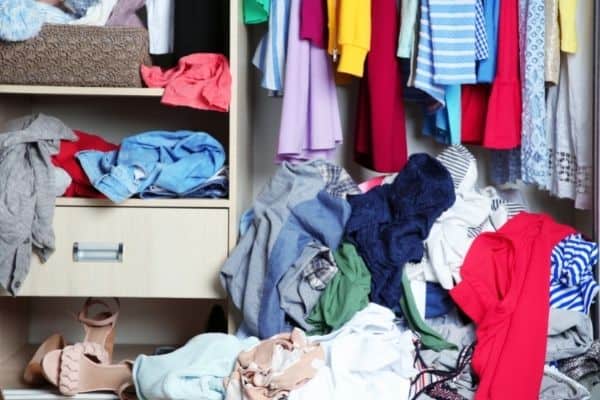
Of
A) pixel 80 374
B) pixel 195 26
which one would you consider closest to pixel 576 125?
pixel 195 26

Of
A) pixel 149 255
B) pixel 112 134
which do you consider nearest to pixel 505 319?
pixel 149 255

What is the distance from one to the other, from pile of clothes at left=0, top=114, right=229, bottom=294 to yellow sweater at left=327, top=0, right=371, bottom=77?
37cm

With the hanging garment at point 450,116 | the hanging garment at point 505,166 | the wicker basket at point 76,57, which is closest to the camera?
the wicker basket at point 76,57

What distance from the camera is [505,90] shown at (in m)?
2.08

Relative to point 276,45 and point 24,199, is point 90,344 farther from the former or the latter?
point 276,45

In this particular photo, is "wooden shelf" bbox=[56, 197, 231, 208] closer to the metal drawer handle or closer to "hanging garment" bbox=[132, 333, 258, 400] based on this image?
the metal drawer handle

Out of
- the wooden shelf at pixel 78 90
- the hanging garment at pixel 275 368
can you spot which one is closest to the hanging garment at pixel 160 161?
the wooden shelf at pixel 78 90

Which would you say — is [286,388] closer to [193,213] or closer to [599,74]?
[193,213]

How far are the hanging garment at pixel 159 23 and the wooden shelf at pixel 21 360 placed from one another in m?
0.82

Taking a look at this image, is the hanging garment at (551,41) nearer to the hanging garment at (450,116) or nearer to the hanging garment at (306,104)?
the hanging garment at (450,116)

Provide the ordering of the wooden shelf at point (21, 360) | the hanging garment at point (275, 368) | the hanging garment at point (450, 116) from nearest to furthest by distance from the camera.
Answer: the hanging garment at point (275, 368) < the wooden shelf at point (21, 360) < the hanging garment at point (450, 116)

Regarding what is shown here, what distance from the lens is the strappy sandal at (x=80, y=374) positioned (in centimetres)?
183

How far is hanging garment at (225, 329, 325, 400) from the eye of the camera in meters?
1.52

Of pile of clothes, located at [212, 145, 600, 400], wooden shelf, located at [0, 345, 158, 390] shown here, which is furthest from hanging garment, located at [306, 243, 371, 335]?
wooden shelf, located at [0, 345, 158, 390]
